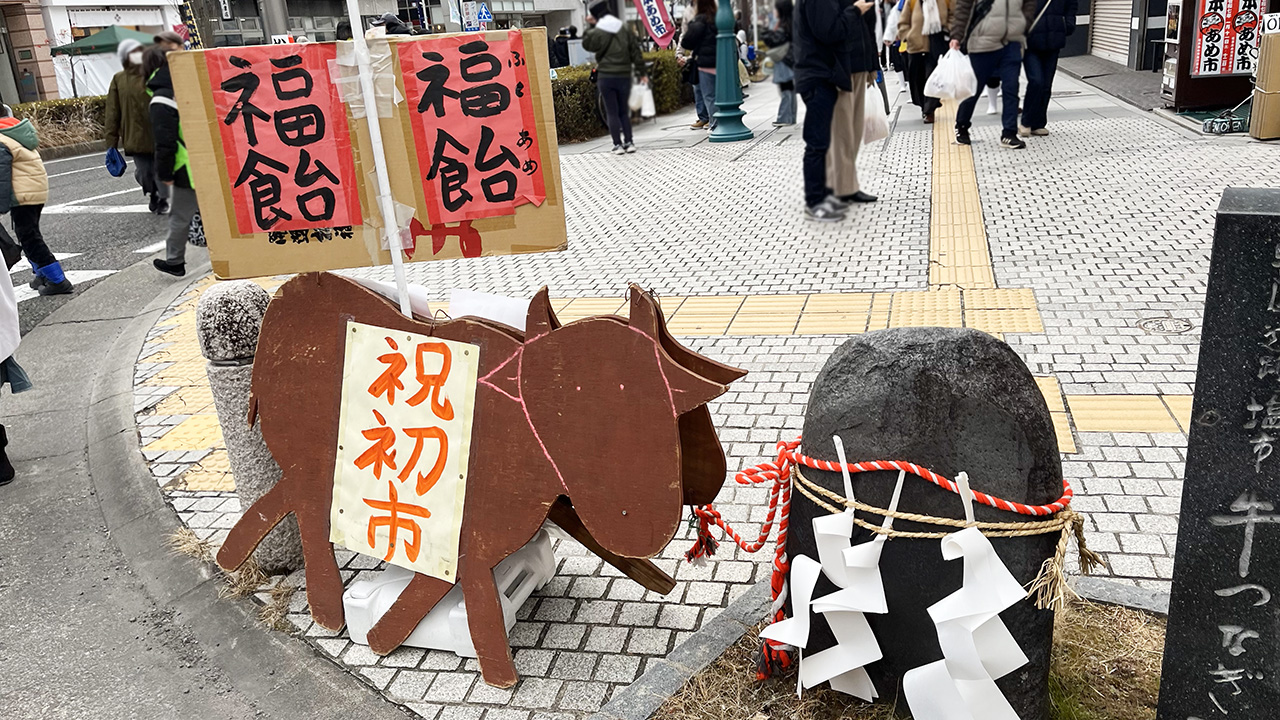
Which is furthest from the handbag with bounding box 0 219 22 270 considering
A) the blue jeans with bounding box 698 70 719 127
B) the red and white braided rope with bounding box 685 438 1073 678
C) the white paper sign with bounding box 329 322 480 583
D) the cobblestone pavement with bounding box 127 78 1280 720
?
the blue jeans with bounding box 698 70 719 127

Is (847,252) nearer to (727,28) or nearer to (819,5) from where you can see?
(819,5)

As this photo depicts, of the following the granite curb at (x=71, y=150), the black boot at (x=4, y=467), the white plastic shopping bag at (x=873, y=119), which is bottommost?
the black boot at (x=4, y=467)

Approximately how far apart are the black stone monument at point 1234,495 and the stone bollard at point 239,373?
2926 mm

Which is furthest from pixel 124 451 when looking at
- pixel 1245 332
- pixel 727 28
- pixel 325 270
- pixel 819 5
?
pixel 727 28

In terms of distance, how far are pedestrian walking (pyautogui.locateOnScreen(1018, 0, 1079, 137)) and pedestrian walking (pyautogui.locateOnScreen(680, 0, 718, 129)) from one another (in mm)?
4988

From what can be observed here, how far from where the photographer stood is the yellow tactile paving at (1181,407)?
427 centimetres

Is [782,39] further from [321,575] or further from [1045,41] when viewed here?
[1045,41]

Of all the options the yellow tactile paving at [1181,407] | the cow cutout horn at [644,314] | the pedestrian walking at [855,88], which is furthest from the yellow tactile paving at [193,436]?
the yellow tactile paving at [1181,407]

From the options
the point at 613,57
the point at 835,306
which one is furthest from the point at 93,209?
the point at 835,306

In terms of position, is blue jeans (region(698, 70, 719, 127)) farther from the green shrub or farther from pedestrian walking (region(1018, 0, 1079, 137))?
the green shrub

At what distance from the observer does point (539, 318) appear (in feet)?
9.22

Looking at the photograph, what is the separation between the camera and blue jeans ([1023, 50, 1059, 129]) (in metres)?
10.1

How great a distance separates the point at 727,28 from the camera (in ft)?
44.8

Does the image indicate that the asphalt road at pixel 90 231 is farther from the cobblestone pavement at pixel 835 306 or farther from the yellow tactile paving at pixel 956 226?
the yellow tactile paving at pixel 956 226
